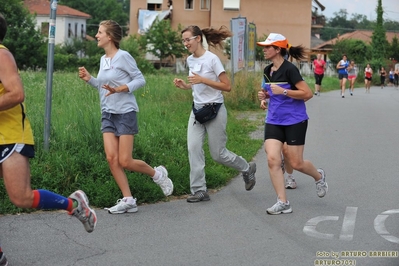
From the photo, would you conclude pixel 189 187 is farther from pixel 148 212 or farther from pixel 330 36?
pixel 330 36

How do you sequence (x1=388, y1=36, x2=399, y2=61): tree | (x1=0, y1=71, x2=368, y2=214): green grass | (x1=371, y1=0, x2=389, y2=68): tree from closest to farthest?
1. (x1=0, y1=71, x2=368, y2=214): green grass
2. (x1=371, y1=0, x2=389, y2=68): tree
3. (x1=388, y1=36, x2=399, y2=61): tree

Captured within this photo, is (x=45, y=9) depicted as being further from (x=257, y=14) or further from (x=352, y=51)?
(x=352, y=51)

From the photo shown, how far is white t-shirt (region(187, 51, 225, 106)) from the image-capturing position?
8195mm

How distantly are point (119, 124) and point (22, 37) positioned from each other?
2521 inches

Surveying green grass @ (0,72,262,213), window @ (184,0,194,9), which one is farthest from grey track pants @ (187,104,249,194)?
window @ (184,0,194,9)

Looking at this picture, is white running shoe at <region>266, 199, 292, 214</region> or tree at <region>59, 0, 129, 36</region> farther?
tree at <region>59, 0, 129, 36</region>

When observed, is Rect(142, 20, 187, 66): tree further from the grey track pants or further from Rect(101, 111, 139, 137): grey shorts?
Rect(101, 111, 139, 137): grey shorts

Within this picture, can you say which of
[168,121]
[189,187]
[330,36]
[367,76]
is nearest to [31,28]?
[367,76]

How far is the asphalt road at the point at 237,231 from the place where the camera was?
20.0ft

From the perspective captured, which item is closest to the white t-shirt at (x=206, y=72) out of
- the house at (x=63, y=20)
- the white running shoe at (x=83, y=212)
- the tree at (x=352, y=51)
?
the white running shoe at (x=83, y=212)

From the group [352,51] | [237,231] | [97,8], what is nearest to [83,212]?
[237,231]

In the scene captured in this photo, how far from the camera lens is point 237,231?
277 inches

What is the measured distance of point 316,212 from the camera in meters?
7.94

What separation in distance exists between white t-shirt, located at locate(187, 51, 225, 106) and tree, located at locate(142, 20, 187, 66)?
61.4 meters
